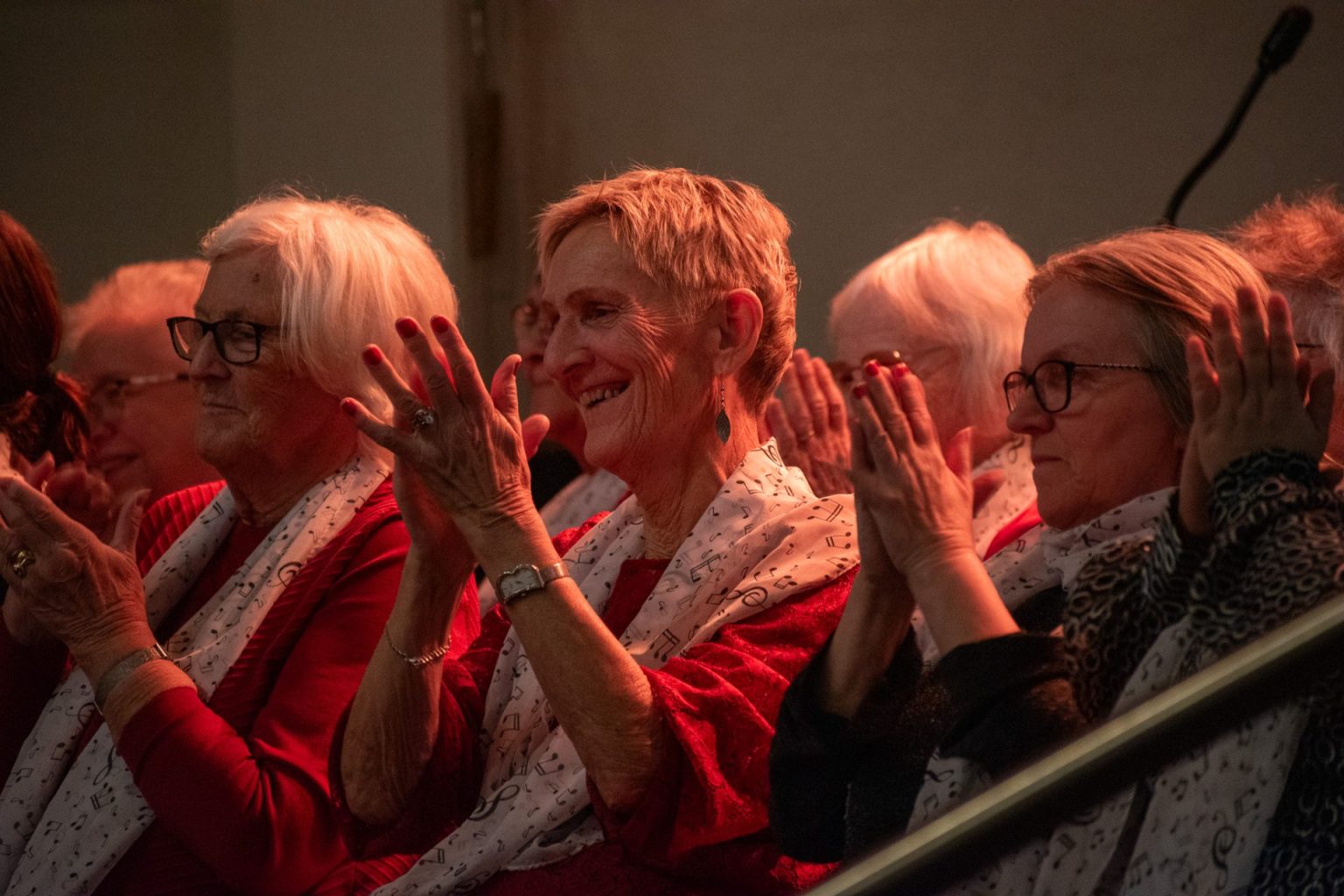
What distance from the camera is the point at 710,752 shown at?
1.78 meters

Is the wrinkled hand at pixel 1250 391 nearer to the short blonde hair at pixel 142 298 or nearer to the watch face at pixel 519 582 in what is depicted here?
the watch face at pixel 519 582

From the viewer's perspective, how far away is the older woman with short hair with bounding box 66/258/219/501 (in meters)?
3.22

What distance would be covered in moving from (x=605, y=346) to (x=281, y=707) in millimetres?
681

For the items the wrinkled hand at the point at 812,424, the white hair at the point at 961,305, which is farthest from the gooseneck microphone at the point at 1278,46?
the wrinkled hand at the point at 812,424

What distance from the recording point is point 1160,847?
1474mm

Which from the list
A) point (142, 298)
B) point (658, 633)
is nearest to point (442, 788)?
point (658, 633)

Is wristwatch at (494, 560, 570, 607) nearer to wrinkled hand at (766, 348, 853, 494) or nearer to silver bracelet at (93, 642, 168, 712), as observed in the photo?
silver bracelet at (93, 642, 168, 712)

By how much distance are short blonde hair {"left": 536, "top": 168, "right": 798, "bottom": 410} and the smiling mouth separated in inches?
5.7

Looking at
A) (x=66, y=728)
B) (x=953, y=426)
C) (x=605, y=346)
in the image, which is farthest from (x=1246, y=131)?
(x=66, y=728)

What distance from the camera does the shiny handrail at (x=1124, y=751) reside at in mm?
1097

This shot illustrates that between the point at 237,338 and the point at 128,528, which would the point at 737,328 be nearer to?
the point at 237,338

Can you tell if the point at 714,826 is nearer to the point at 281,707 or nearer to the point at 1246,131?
the point at 281,707

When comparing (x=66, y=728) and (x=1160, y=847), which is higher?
(x=1160, y=847)

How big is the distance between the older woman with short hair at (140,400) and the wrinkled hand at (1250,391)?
2.30 m
